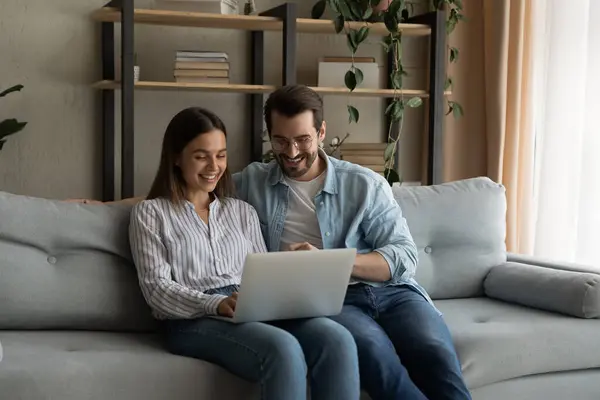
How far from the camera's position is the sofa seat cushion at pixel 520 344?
2543 mm

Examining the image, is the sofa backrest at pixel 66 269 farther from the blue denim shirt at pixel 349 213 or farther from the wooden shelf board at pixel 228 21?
the wooden shelf board at pixel 228 21

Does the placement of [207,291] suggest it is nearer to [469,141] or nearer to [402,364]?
[402,364]

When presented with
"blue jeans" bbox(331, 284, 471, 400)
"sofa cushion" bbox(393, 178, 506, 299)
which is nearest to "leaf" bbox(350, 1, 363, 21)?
"sofa cushion" bbox(393, 178, 506, 299)

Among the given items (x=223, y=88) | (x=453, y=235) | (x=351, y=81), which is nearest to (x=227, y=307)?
(x=453, y=235)

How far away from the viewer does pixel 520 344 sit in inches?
→ 103

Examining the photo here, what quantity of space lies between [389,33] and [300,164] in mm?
1386

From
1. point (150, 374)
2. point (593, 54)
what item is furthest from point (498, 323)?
point (593, 54)

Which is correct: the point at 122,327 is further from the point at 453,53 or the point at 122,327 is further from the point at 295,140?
the point at 453,53

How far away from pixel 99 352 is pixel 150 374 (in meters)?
0.16

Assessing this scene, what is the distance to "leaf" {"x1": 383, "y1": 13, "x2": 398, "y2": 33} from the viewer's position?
3.65 meters

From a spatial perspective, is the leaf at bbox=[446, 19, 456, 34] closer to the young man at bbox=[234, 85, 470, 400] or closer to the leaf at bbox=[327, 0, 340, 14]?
the leaf at bbox=[327, 0, 340, 14]

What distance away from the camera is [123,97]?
3.32 m

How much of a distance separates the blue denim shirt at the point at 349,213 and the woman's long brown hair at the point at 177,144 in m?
0.25

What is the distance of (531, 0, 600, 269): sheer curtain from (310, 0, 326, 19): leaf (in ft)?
2.93
